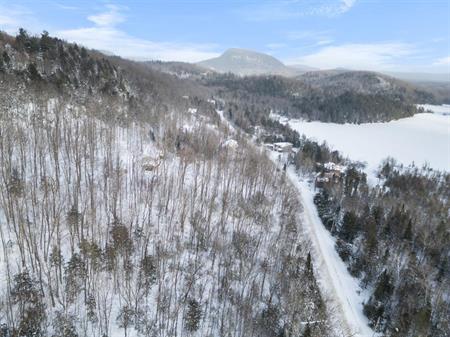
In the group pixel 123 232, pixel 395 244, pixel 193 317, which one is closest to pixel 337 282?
pixel 395 244

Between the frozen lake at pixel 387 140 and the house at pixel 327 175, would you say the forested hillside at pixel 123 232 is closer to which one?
the house at pixel 327 175

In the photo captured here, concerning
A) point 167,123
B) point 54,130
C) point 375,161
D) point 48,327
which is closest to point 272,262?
point 48,327

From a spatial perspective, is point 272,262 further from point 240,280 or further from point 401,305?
point 401,305

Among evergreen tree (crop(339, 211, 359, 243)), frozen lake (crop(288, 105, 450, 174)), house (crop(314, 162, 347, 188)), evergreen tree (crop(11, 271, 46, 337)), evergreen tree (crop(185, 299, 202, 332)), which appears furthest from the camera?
frozen lake (crop(288, 105, 450, 174))

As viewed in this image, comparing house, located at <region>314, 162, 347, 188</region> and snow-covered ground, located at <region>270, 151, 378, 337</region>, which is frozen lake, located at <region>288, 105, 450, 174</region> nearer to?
house, located at <region>314, 162, 347, 188</region>

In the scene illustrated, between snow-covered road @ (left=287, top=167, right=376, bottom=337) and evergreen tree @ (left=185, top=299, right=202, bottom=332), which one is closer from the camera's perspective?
evergreen tree @ (left=185, top=299, right=202, bottom=332)

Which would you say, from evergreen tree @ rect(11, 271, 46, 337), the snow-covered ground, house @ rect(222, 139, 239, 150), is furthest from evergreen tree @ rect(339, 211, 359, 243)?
evergreen tree @ rect(11, 271, 46, 337)

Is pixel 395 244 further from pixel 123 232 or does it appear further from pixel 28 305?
pixel 28 305

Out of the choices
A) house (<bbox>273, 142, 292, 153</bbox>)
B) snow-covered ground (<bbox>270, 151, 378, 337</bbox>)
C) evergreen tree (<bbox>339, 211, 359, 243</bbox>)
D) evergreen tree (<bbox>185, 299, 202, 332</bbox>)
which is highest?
house (<bbox>273, 142, 292, 153</bbox>)
